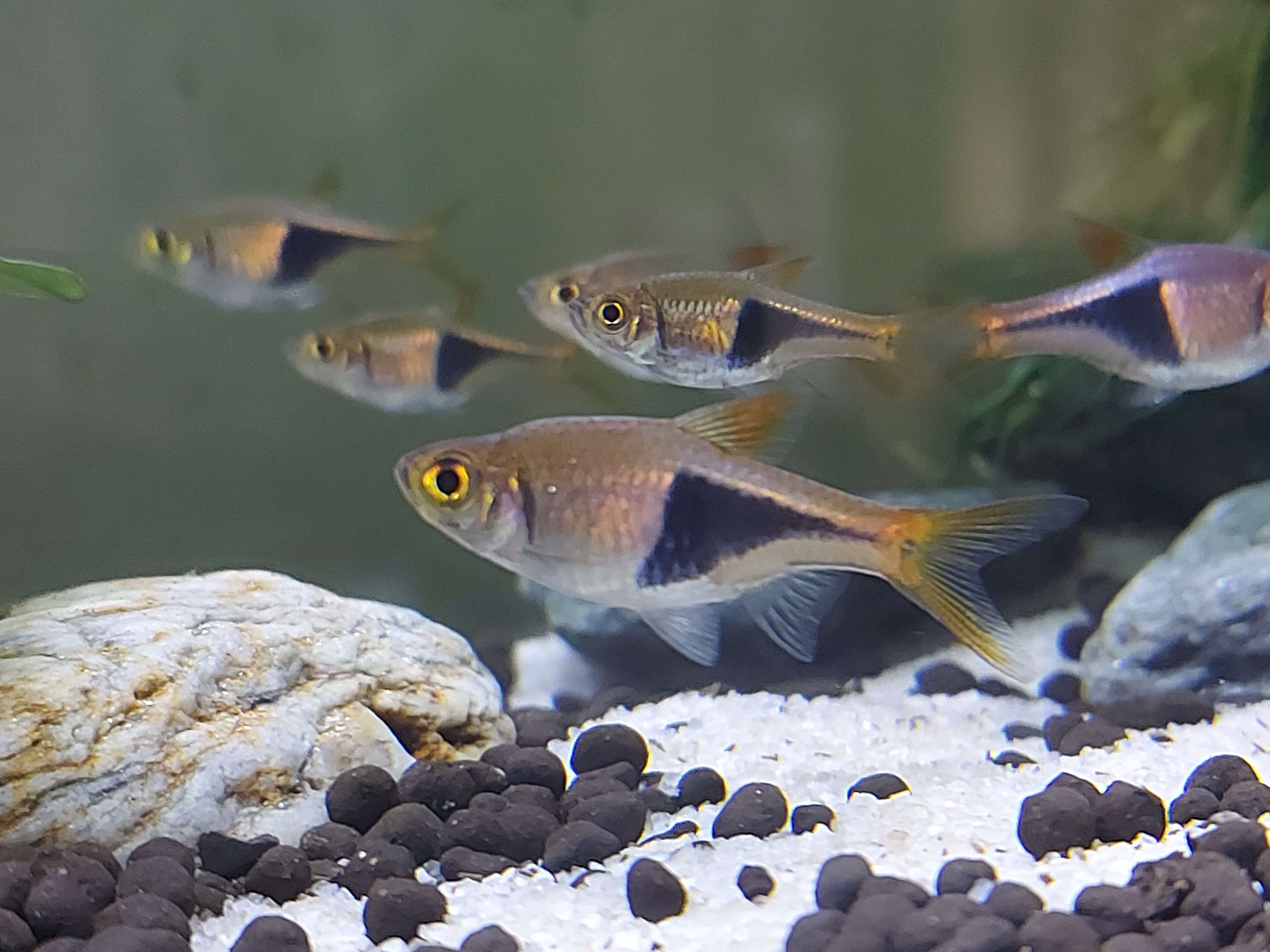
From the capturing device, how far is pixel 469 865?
8.45ft

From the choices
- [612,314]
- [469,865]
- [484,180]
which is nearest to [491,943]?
[469,865]

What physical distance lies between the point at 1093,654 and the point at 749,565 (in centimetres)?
233

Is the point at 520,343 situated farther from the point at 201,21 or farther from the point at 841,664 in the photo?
the point at 201,21

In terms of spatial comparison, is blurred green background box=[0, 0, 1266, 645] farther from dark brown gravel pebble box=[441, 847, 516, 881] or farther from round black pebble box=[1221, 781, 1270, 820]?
dark brown gravel pebble box=[441, 847, 516, 881]

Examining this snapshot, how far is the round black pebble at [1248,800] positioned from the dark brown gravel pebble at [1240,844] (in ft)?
0.80

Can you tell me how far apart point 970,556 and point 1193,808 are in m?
0.84

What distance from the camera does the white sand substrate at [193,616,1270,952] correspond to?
7.25 ft

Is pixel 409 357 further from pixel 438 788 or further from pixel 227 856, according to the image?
pixel 227 856

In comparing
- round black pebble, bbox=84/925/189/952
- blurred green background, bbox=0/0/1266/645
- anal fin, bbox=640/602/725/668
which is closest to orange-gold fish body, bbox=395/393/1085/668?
A: anal fin, bbox=640/602/725/668

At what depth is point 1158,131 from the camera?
6297mm

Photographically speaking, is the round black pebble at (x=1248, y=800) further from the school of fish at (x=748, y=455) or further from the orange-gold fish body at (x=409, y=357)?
the orange-gold fish body at (x=409, y=357)

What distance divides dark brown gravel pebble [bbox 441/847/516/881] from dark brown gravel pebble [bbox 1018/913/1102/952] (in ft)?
3.99

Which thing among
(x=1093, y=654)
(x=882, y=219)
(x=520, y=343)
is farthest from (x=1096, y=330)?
(x=882, y=219)

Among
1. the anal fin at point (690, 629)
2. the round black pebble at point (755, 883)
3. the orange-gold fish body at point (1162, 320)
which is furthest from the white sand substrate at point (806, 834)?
the orange-gold fish body at point (1162, 320)
